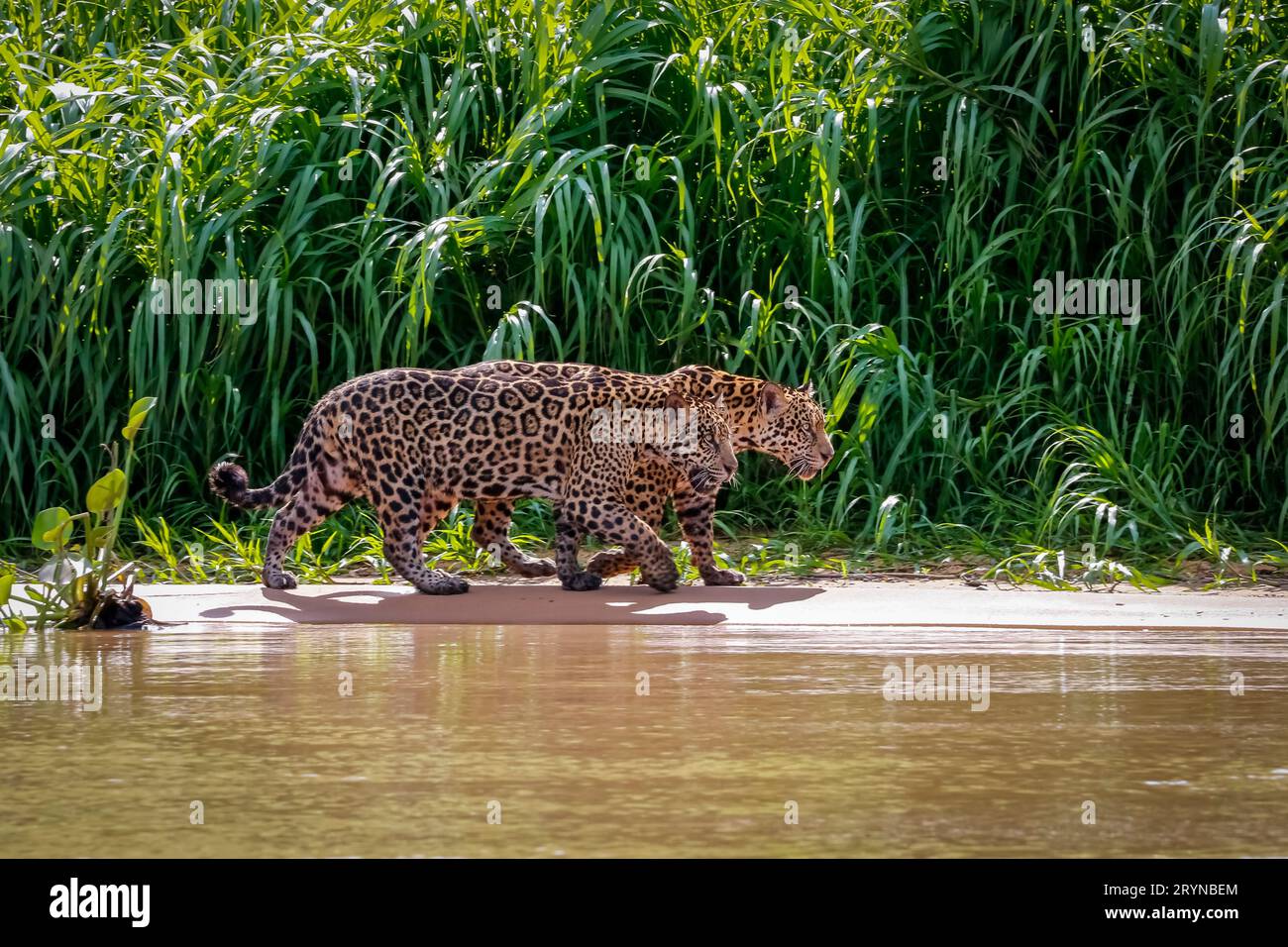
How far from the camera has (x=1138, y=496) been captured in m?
8.47

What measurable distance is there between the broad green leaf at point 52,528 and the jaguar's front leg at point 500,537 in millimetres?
1945

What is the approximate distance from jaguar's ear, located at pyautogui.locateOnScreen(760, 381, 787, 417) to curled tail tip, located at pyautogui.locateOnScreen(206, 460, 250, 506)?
2354mm

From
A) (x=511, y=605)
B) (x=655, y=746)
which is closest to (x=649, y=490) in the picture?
(x=511, y=605)

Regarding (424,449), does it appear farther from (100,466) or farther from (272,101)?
(272,101)

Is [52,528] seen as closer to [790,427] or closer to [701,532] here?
[701,532]

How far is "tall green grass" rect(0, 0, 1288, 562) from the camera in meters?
9.01

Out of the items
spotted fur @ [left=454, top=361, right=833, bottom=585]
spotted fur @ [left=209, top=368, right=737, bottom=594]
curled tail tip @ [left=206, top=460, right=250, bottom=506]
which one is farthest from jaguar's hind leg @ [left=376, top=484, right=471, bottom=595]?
curled tail tip @ [left=206, top=460, right=250, bottom=506]

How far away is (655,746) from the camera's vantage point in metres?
4.51

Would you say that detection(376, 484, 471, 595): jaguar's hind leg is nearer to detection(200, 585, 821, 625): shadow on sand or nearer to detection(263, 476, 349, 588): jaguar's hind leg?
detection(200, 585, 821, 625): shadow on sand

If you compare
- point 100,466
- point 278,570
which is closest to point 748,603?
point 278,570

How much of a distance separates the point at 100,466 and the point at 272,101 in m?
2.34

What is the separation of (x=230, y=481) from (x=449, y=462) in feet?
3.12

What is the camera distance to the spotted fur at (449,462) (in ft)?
25.5

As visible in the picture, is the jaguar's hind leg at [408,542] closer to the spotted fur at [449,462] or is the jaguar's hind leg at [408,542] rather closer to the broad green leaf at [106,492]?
the spotted fur at [449,462]
